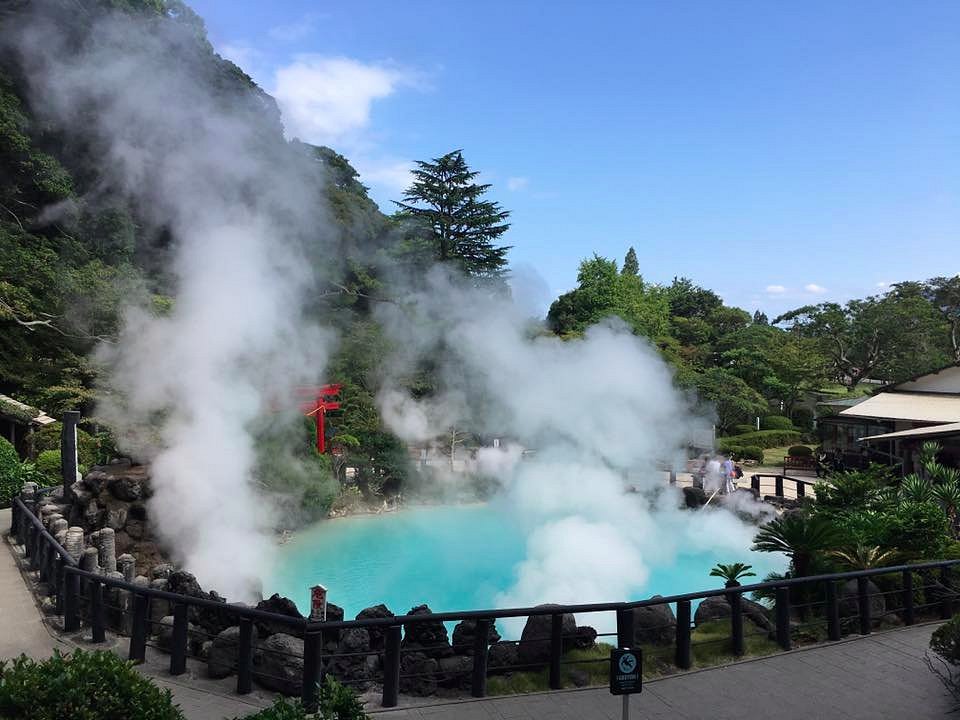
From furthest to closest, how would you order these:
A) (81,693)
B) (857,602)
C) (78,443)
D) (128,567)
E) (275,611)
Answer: (78,443), (128,567), (857,602), (275,611), (81,693)

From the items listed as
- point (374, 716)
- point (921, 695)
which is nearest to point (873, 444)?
point (921, 695)

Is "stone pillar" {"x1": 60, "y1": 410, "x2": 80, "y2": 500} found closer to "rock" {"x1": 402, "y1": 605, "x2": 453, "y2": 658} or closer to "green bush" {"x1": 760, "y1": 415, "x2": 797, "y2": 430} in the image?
"rock" {"x1": 402, "y1": 605, "x2": 453, "y2": 658}

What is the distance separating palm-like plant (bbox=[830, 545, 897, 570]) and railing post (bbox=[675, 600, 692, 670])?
3151mm

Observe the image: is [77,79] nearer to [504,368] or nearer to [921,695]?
[504,368]

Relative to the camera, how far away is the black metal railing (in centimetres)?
550

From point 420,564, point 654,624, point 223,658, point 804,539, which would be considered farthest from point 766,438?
point 223,658

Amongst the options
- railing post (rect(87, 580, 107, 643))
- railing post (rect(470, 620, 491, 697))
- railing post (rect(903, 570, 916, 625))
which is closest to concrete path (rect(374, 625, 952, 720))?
railing post (rect(470, 620, 491, 697))

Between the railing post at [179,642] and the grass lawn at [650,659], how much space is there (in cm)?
272

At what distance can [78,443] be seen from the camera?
17469mm

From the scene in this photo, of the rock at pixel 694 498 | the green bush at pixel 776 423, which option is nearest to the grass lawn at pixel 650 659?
the rock at pixel 694 498

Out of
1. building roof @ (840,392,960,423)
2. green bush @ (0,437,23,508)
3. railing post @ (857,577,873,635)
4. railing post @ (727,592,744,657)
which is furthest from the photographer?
building roof @ (840,392,960,423)

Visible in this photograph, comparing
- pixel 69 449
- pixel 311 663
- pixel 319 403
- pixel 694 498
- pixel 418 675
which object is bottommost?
pixel 694 498

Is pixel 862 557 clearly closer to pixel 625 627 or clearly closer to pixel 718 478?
pixel 625 627

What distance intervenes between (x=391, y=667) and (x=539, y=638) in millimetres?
1403
